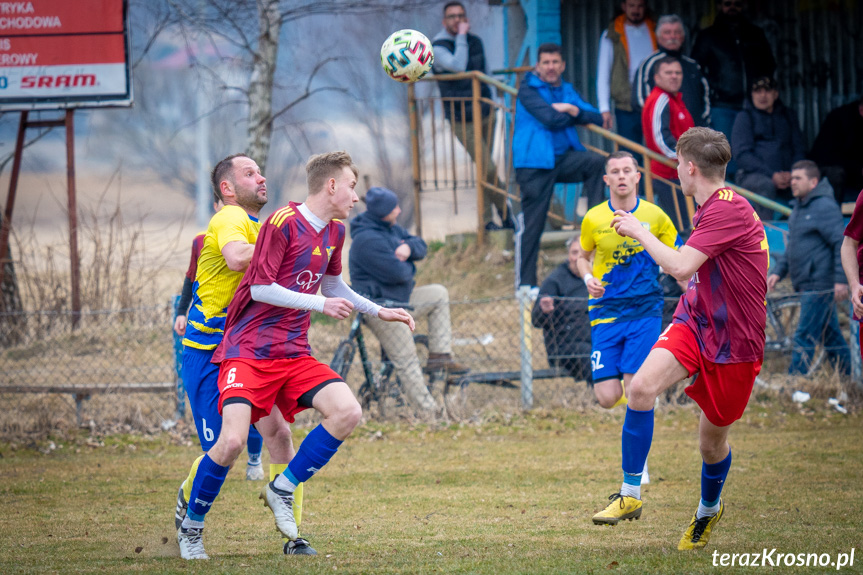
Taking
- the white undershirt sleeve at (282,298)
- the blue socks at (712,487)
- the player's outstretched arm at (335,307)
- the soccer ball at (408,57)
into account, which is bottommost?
the blue socks at (712,487)

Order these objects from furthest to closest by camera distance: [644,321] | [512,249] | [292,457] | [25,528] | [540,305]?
[512,249] < [540,305] < [644,321] < [25,528] < [292,457]

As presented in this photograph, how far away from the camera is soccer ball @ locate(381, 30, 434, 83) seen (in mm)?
6641

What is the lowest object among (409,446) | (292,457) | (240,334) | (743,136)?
(409,446)

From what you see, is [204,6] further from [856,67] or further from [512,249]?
[856,67]

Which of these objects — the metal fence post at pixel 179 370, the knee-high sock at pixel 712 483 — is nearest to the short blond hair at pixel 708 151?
the knee-high sock at pixel 712 483

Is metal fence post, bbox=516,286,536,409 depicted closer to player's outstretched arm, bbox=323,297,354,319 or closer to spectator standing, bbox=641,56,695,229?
spectator standing, bbox=641,56,695,229

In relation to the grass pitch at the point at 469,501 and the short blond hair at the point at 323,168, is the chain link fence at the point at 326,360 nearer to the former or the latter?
the grass pitch at the point at 469,501

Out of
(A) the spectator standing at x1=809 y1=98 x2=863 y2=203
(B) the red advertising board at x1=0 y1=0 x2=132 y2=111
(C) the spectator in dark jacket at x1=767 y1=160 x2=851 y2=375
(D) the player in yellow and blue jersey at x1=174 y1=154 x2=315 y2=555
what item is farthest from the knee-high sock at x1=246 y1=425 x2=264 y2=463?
(A) the spectator standing at x1=809 y1=98 x2=863 y2=203

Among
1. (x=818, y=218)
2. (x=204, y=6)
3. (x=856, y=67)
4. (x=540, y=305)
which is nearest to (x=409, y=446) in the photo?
(x=540, y=305)

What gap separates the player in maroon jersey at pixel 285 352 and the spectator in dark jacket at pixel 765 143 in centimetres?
764

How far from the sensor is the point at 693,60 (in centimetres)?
1087

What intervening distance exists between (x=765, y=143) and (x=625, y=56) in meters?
2.07

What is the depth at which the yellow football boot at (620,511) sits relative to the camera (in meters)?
4.49

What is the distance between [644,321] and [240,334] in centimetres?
292
